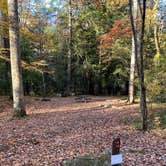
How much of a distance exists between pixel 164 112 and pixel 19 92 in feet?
19.1

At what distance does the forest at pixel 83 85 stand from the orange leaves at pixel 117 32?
0.21 ft

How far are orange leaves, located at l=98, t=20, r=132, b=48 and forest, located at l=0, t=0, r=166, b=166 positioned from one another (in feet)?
0.21

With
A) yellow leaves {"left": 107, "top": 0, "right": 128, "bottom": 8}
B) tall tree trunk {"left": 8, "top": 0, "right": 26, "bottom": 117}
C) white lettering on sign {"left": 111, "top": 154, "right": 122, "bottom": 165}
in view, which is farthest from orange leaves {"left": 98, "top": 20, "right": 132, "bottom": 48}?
white lettering on sign {"left": 111, "top": 154, "right": 122, "bottom": 165}

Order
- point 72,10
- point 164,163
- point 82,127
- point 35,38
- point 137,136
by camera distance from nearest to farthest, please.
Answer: point 164,163
point 137,136
point 82,127
point 35,38
point 72,10

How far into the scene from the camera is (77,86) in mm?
23703

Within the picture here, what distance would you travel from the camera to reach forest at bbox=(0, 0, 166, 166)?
16.6 feet

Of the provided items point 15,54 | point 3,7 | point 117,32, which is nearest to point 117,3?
point 117,32

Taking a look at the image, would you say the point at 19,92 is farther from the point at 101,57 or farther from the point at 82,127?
the point at 101,57

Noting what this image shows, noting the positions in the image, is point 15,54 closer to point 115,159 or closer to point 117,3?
point 115,159

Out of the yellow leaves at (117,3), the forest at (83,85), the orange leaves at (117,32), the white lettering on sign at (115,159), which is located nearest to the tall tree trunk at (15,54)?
the forest at (83,85)

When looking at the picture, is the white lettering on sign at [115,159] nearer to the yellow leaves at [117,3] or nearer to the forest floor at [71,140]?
the forest floor at [71,140]

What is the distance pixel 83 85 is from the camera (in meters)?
23.8

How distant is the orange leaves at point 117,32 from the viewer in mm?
14286

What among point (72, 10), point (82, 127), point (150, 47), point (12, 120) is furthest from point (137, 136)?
point (72, 10)
